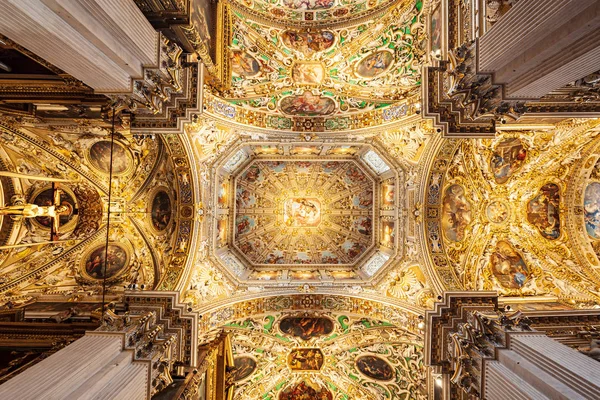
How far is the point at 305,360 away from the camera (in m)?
14.2

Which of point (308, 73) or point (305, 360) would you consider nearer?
point (308, 73)

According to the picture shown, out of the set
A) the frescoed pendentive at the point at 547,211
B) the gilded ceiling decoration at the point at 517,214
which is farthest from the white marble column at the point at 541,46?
the frescoed pendentive at the point at 547,211

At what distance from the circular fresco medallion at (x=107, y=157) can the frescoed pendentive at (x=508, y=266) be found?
1563 centimetres

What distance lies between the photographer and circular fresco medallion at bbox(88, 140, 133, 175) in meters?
12.1

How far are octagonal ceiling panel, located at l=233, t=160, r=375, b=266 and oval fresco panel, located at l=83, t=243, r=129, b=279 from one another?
16.5ft

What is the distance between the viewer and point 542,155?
11852 mm

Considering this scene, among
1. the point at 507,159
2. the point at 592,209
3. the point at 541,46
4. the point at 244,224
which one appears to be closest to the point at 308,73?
the point at 244,224

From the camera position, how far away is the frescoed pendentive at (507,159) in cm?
1178

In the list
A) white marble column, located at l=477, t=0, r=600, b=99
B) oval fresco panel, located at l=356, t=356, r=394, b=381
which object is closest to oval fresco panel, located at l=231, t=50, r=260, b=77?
white marble column, located at l=477, t=0, r=600, b=99

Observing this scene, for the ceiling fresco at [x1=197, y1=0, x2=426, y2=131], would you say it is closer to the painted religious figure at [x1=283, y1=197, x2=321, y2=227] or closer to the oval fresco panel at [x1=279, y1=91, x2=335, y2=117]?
the oval fresco panel at [x1=279, y1=91, x2=335, y2=117]

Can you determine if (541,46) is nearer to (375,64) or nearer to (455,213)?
(375,64)

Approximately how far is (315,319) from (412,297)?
4.30 meters

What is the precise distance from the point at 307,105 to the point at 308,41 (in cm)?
243

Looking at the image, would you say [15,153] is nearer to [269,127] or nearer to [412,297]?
[269,127]
